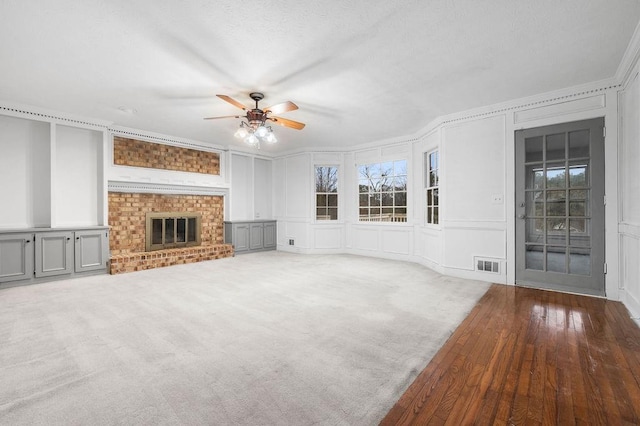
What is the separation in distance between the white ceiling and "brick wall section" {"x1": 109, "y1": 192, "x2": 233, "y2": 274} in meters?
1.94

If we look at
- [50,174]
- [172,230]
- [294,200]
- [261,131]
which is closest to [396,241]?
[294,200]

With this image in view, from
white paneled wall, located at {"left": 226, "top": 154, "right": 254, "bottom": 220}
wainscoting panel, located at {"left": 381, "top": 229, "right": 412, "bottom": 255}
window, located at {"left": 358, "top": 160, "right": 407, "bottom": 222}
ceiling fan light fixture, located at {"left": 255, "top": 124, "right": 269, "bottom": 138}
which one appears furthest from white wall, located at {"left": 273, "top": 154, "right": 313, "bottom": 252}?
ceiling fan light fixture, located at {"left": 255, "top": 124, "right": 269, "bottom": 138}

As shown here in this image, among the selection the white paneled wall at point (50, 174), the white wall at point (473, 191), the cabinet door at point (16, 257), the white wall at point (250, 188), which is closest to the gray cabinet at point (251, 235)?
the white wall at point (250, 188)

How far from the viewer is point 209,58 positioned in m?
3.07

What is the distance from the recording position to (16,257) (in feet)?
14.6

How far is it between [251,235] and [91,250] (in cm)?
333

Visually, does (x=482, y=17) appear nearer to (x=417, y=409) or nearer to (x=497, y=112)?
(x=497, y=112)

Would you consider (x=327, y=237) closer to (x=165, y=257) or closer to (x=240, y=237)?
(x=240, y=237)

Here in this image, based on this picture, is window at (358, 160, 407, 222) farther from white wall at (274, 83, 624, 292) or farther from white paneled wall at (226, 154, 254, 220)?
white paneled wall at (226, 154, 254, 220)

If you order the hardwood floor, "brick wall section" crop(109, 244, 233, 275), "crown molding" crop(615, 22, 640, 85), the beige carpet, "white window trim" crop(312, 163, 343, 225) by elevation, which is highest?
"crown molding" crop(615, 22, 640, 85)

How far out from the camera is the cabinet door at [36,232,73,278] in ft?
15.2

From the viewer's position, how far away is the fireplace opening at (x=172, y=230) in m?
6.12

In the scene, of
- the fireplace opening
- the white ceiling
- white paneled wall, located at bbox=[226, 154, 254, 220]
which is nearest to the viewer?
the white ceiling

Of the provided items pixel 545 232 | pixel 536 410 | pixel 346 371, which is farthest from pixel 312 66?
pixel 545 232
